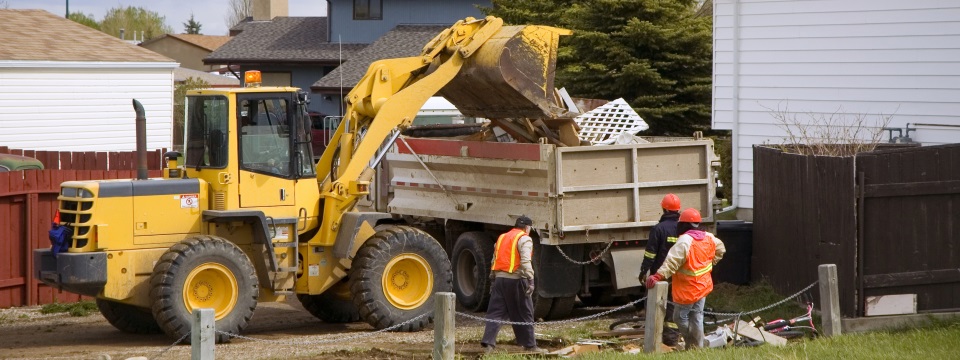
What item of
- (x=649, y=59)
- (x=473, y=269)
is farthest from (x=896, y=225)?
(x=649, y=59)

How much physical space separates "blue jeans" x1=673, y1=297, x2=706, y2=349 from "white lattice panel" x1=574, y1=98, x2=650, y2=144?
3658 millimetres

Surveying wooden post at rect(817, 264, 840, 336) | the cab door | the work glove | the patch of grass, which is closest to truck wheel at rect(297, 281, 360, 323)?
the cab door

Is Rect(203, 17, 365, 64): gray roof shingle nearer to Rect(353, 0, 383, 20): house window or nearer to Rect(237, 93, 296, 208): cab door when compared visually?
Rect(353, 0, 383, 20): house window

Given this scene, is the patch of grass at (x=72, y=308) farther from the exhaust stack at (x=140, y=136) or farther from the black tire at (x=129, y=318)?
the exhaust stack at (x=140, y=136)

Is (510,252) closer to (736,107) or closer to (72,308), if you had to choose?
(72,308)

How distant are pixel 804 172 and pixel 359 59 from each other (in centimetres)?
3060

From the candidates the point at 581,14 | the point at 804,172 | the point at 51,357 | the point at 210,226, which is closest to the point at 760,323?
the point at 804,172

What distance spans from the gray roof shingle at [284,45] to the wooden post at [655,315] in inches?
1341

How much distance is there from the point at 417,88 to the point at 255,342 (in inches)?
123

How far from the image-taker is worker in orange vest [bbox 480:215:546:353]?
38.4 feet

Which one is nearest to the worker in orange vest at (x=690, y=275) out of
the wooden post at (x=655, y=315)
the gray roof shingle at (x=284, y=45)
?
the wooden post at (x=655, y=315)

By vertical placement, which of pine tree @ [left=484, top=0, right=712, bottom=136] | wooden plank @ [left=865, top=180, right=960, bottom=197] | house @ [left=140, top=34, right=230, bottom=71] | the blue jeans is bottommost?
the blue jeans

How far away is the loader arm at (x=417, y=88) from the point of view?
43.9ft

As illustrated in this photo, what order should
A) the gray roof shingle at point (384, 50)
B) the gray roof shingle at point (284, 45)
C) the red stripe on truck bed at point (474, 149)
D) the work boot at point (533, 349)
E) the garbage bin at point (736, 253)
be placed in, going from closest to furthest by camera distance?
the work boot at point (533, 349), the red stripe on truck bed at point (474, 149), the garbage bin at point (736, 253), the gray roof shingle at point (384, 50), the gray roof shingle at point (284, 45)
